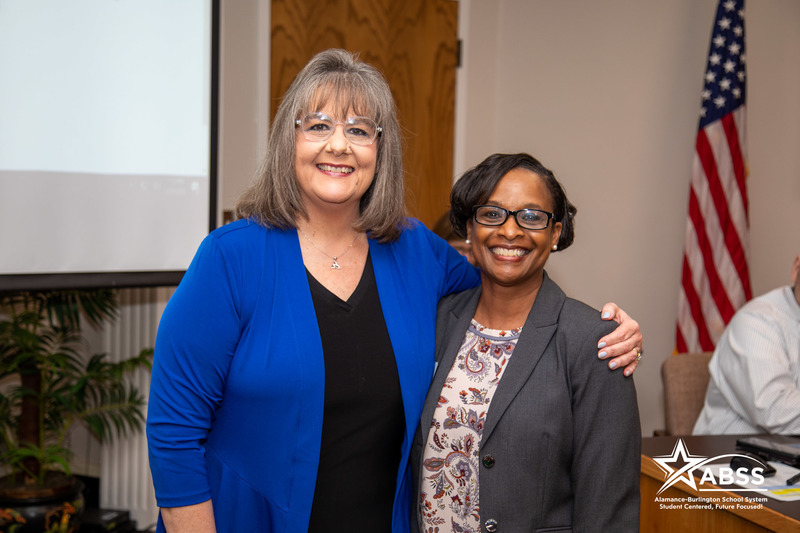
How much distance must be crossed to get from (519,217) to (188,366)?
2.63ft

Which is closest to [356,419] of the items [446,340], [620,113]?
[446,340]

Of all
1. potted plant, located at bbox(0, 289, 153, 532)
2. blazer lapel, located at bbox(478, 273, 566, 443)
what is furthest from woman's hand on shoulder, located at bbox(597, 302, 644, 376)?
potted plant, located at bbox(0, 289, 153, 532)

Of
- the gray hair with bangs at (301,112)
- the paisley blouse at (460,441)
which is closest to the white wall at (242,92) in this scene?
the gray hair with bangs at (301,112)

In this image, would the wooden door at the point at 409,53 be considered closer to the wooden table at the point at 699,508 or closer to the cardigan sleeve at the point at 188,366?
the wooden table at the point at 699,508

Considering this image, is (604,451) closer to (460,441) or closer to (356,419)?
(460,441)

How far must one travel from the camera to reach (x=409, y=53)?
4.42 m

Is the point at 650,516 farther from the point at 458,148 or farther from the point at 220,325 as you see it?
the point at 458,148

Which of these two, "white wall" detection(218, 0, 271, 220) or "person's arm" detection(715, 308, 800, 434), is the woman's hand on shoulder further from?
"white wall" detection(218, 0, 271, 220)

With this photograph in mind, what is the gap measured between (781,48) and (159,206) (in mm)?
4218

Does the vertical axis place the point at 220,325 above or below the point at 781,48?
below

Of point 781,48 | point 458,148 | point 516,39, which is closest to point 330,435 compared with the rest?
point 458,148

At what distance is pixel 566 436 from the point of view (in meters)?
1.54

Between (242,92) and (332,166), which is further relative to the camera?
(242,92)

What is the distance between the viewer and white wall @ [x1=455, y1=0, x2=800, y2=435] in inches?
185
